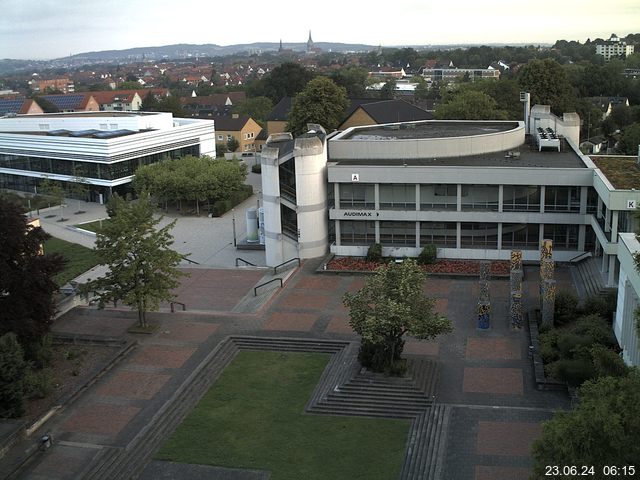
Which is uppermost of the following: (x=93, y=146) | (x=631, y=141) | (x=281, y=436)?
(x=93, y=146)

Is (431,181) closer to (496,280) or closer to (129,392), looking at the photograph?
(496,280)

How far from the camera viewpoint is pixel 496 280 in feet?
122

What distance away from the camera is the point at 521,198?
39.4 metres

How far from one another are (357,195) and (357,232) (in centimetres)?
221

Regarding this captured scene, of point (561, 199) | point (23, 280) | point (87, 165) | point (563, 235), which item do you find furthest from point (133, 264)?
point (87, 165)

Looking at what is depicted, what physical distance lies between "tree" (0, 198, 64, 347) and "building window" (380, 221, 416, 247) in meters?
19.3

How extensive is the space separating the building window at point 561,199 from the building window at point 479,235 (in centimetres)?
307

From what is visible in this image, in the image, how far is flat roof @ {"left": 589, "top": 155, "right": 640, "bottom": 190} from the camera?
34972 millimetres

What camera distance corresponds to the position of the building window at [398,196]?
4056 cm

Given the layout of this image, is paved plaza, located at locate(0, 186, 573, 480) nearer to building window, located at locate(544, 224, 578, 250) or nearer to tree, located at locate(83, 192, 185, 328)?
tree, located at locate(83, 192, 185, 328)

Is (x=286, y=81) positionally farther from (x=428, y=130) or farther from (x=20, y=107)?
(x=428, y=130)

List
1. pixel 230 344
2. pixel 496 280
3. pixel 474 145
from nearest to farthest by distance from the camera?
pixel 230 344 < pixel 496 280 < pixel 474 145

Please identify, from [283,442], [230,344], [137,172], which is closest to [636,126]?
[137,172]

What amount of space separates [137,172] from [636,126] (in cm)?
4733
